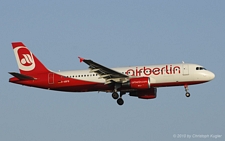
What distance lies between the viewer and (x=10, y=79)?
205 ft

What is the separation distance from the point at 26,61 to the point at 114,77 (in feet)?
38.1

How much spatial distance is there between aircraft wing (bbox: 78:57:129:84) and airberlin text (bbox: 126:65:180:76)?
3.84ft

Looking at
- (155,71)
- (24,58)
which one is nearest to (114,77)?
(155,71)

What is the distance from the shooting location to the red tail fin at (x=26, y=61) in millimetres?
64250

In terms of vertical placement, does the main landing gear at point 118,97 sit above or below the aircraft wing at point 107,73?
below

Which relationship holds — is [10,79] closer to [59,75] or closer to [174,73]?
[59,75]

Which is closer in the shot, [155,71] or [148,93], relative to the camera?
[155,71]

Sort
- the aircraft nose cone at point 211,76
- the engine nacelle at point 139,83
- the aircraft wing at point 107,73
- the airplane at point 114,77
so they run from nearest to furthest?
the engine nacelle at point 139,83 < the aircraft wing at point 107,73 < the airplane at point 114,77 < the aircraft nose cone at point 211,76

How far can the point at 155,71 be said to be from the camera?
197 ft

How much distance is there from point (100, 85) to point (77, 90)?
9.49 ft

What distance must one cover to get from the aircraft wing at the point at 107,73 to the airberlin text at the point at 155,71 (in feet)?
3.84

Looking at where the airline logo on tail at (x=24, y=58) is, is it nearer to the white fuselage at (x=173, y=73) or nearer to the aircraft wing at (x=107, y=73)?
the aircraft wing at (x=107, y=73)

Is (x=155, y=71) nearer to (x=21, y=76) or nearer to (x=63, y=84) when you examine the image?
(x=63, y=84)

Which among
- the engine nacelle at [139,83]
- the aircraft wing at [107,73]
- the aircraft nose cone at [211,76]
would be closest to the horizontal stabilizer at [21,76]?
the aircraft wing at [107,73]
